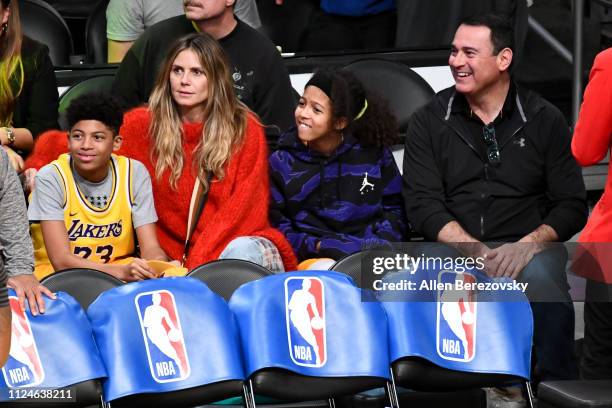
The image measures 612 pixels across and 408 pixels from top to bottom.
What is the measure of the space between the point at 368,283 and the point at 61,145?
161 centimetres

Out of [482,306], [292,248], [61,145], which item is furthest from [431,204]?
[61,145]

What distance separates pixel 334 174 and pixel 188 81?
2.39ft

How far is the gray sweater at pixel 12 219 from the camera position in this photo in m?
4.13

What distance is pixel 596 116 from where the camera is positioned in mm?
4973

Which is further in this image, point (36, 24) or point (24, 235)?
point (36, 24)

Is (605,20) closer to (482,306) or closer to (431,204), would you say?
(431,204)

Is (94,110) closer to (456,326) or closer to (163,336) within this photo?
(163,336)

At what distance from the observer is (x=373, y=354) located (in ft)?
15.3

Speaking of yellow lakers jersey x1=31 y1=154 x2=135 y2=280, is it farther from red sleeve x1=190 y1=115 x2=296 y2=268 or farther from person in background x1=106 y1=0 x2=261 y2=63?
person in background x1=106 y1=0 x2=261 y2=63

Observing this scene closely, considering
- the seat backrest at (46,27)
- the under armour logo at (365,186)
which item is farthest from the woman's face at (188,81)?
the seat backrest at (46,27)

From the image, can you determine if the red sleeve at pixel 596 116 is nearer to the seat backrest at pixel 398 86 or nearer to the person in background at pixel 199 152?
the person in background at pixel 199 152

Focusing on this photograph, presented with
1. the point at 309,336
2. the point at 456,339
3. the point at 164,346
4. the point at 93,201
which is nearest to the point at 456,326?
the point at 456,339

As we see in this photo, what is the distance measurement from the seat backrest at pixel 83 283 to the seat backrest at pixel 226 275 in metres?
0.31

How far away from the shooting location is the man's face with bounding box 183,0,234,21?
6.34 m
